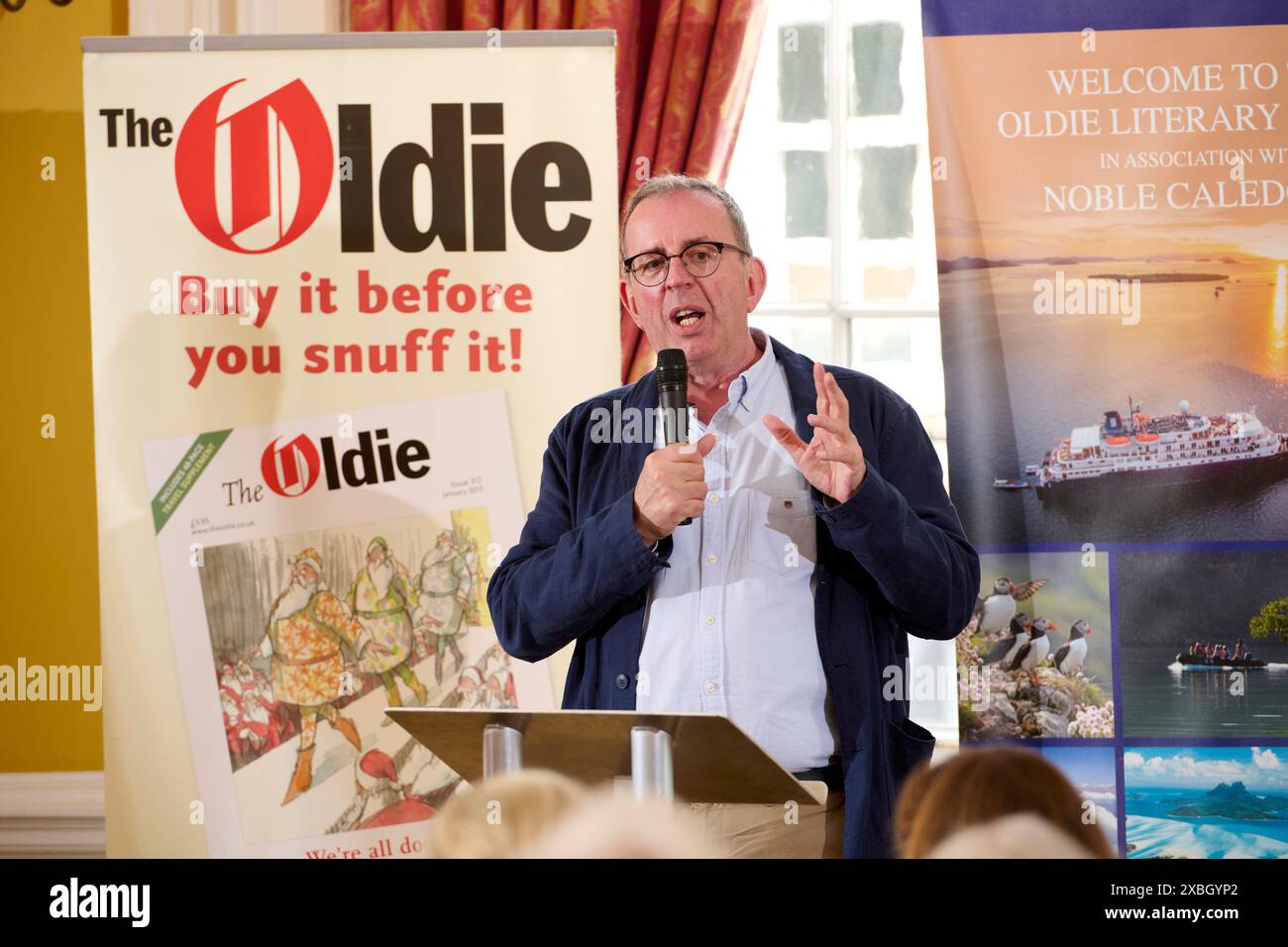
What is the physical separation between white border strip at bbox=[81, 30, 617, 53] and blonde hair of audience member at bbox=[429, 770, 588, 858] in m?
2.49

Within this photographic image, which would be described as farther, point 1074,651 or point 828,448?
point 1074,651

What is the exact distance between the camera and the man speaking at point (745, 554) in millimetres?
2102

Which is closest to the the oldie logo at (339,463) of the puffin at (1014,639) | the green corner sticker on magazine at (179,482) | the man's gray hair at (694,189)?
the green corner sticker on magazine at (179,482)

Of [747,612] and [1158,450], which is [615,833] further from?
[1158,450]

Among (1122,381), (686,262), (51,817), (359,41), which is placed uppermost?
(359,41)

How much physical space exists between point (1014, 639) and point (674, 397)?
1632 millimetres

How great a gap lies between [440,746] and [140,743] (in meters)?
1.64

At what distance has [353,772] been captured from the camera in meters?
3.09

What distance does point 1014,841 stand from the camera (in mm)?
914

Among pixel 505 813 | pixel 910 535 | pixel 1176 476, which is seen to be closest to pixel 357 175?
pixel 910 535

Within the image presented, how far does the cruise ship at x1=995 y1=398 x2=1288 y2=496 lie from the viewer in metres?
3.33

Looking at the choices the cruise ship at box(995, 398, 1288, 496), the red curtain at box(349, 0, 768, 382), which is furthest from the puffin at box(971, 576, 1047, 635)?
the red curtain at box(349, 0, 768, 382)

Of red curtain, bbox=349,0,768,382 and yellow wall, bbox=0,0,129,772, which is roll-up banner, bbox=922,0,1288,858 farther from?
yellow wall, bbox=0,0,129,772
